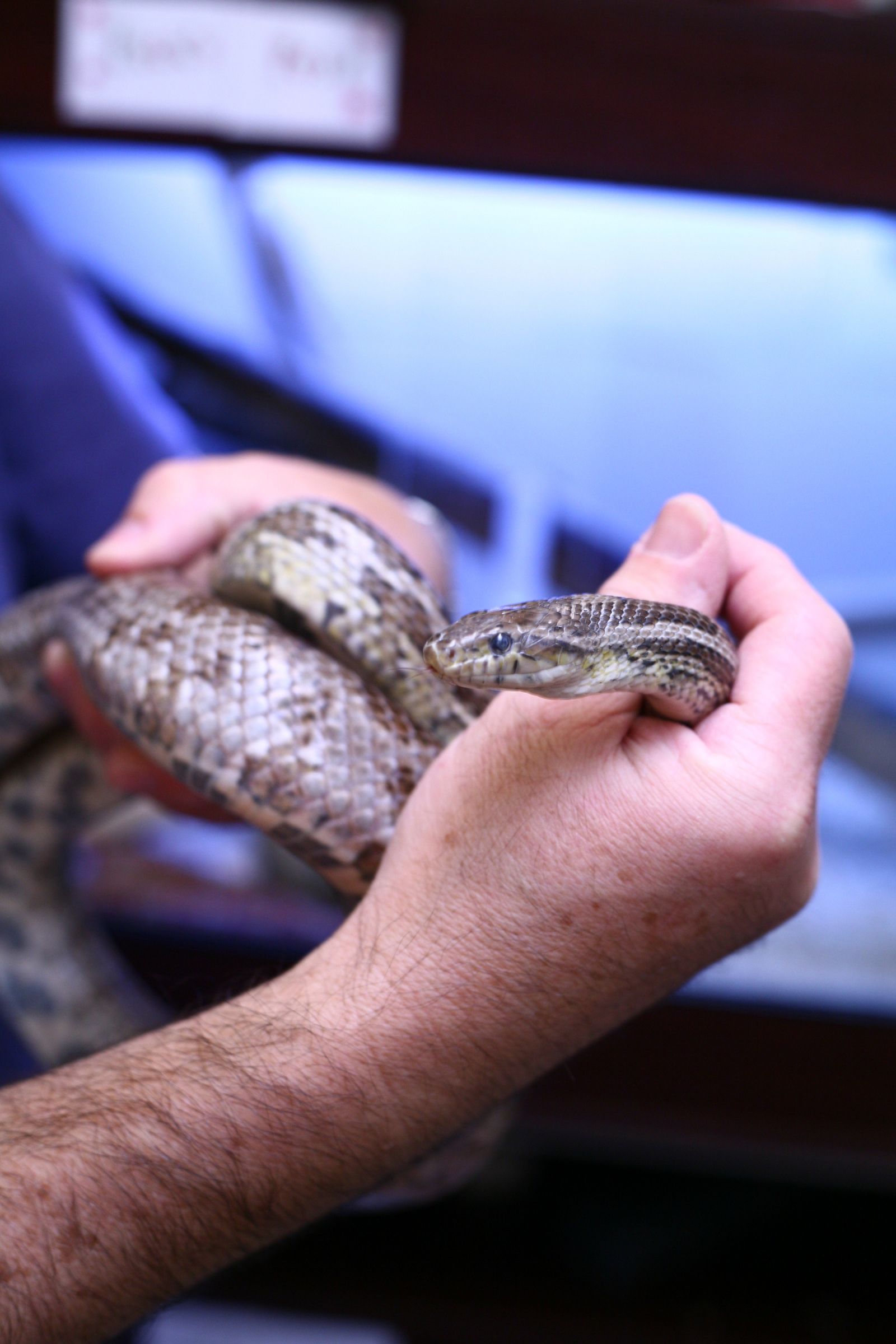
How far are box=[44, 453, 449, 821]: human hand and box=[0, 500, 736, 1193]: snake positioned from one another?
0.14 ft

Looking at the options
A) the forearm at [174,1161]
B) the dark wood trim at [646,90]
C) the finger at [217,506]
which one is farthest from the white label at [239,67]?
the forearm at [174,1161]


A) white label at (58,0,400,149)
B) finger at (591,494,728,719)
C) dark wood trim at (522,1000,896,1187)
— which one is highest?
white label at (58,0,400,149)

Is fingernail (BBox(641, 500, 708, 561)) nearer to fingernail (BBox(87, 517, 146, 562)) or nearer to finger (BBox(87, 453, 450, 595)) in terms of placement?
finger (BBox(87, 453, 450, 595))

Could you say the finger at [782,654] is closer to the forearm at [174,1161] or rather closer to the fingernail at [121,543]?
the forearm at [174,1161]

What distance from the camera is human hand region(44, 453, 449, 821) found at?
99 cm

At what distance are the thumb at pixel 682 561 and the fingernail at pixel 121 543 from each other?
51 centimetres

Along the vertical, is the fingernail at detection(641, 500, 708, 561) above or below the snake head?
above

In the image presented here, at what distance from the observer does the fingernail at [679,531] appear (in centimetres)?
67

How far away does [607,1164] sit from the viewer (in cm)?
170

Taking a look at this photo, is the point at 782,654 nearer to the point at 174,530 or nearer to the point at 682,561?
the point at 682,561

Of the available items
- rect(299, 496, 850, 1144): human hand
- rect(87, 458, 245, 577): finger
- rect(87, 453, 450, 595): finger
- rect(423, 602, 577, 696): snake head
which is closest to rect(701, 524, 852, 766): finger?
rect(299, 496, 850, 1144): human hand

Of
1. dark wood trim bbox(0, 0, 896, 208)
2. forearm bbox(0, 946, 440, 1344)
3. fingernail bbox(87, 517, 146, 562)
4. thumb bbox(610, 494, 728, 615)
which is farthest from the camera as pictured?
dark wood trim bbox(0, 0, 896, 208)

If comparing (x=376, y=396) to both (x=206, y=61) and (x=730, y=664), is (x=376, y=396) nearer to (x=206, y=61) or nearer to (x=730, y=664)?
(x=206, y=61)

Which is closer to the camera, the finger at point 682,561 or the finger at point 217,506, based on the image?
the finger at point 682,561
